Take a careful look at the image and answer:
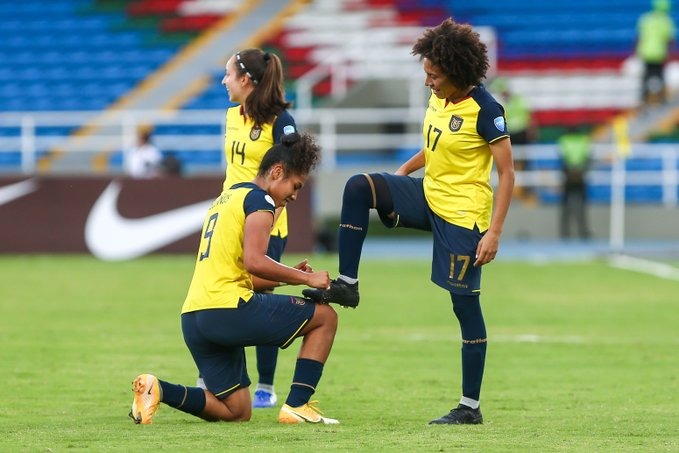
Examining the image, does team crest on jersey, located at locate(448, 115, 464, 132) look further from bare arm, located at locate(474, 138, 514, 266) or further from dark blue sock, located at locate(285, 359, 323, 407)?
dark blue sock, located at locate(285, 359, 323, 407)

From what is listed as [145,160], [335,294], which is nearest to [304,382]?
[335,294]

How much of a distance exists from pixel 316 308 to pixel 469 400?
962 millimetres

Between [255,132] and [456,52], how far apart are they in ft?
4.84

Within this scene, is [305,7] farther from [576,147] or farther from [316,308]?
[316,308]

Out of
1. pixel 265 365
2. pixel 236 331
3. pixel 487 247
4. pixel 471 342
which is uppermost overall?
pixel 487 247

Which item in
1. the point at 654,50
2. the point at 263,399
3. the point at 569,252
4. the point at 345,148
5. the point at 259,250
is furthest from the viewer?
the point at 345,148

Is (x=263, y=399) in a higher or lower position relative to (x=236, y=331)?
lower

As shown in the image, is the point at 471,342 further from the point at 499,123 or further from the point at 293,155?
the point at 293,155

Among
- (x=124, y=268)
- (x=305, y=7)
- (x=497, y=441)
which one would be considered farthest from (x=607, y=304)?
(x=305, y=7)

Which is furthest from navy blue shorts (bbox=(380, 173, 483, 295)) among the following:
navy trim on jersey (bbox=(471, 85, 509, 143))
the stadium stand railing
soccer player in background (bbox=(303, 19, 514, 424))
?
the stadium stand railing

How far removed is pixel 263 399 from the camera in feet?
27.3

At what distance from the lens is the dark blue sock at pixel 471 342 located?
24.3ft

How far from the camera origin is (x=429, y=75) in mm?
7297

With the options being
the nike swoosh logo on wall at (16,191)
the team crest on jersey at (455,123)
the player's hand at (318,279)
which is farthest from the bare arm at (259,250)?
the nike swoosh logo on wall at (16,191)
